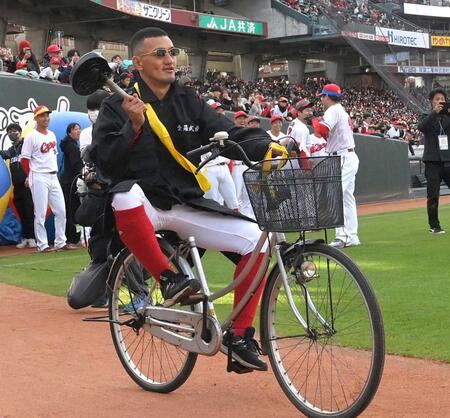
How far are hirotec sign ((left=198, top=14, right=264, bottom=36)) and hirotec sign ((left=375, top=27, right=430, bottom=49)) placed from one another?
666 cm

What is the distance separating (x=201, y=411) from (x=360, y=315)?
3.23 feet

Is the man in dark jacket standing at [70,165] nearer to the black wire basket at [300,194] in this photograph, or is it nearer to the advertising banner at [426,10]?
the black wire basket at [300,194]

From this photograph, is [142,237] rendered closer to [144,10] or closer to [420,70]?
[144,10]

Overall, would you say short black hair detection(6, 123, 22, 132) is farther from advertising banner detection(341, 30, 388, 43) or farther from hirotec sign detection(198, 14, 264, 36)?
advertising banner detection(341, 30, 388, 43)

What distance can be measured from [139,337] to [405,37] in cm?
4528

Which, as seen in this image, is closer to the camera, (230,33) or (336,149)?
(336,149)

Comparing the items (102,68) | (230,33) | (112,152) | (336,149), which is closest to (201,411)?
(112,152)

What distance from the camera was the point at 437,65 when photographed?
4866 cm

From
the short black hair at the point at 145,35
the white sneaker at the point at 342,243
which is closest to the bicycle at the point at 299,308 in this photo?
the short black hair at the point at 145,35

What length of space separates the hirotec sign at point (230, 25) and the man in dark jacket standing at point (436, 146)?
31.0 meters

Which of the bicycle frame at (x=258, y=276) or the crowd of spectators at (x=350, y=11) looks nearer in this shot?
the bicycle frame at (x=258, y=276)

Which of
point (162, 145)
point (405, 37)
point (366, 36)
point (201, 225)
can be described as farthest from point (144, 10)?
point (201, 225)

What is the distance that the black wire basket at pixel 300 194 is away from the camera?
355 centimetres

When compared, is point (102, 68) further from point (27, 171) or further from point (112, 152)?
point (27, 171)
